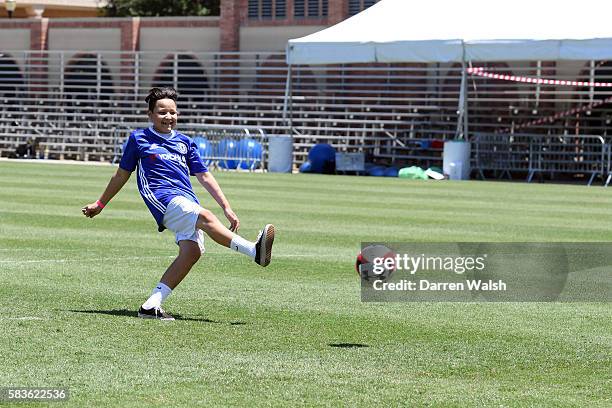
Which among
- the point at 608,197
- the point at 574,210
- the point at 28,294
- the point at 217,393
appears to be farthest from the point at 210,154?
the point at 217,393

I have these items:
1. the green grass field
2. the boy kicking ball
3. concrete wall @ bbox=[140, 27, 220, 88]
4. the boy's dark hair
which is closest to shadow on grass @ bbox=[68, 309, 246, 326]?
the green grass field

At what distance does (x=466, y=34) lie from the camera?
31.5 meters

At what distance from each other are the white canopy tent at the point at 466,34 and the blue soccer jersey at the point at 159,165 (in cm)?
2088

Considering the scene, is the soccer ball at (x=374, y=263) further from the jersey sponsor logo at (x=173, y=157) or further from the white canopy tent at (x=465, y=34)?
the white canopy tent at (x=465, y=34)

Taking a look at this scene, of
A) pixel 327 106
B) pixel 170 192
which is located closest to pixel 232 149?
pixel 327 106

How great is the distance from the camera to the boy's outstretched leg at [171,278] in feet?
31.7

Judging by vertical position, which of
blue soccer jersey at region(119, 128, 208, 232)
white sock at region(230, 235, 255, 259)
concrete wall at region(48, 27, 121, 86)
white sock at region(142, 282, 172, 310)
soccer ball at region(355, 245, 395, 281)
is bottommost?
white sock at region(142, 282, 172, 310)

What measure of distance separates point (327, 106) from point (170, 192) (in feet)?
106

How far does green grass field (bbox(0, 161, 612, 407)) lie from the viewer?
7238 millimetres

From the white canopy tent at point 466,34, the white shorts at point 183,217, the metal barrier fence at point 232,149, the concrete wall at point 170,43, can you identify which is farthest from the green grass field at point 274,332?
the concrete wall at point 170,43

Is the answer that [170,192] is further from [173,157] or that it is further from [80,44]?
[80,44]

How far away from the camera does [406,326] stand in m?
9.59

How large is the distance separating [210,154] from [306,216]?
61.2ft

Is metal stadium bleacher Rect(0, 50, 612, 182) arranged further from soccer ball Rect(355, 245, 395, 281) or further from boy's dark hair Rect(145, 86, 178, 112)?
soccer ball Rect(355, 245, 395, 281)
